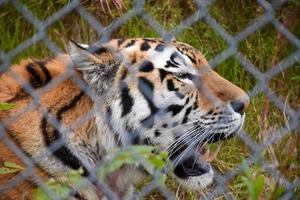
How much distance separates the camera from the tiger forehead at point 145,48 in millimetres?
3344

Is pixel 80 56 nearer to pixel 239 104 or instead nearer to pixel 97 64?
pixel 97 64

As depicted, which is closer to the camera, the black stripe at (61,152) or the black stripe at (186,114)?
the black stripe at (61,152)

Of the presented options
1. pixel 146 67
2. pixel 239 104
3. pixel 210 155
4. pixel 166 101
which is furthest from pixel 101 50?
pixel 210 155

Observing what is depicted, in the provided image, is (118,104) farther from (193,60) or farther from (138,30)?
(138,30)

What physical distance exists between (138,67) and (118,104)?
0.58 ft

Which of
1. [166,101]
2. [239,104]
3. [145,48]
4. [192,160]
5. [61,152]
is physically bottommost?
[192,160]

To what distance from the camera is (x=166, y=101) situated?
3312 mm

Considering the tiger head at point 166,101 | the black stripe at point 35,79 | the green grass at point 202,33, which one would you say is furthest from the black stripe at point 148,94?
the green grass at point 202,33

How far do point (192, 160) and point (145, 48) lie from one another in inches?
19.8

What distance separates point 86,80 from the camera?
3213 millimetres

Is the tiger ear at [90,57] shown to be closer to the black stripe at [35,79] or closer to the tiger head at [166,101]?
the tiger head at [166,101]

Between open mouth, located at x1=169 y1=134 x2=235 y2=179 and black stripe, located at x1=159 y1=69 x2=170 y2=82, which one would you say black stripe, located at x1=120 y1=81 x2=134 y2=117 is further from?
open mouth, located at x1=169 y1=134 x2=235 y2=179

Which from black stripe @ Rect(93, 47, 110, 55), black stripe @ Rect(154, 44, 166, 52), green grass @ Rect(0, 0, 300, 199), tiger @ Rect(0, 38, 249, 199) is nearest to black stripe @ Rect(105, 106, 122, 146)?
tiger @ Rect(0, 38, 249, 199)

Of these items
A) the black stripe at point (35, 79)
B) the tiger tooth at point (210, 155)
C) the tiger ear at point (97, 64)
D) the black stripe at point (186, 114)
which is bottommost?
the tiger tooth at point (210, 155)
